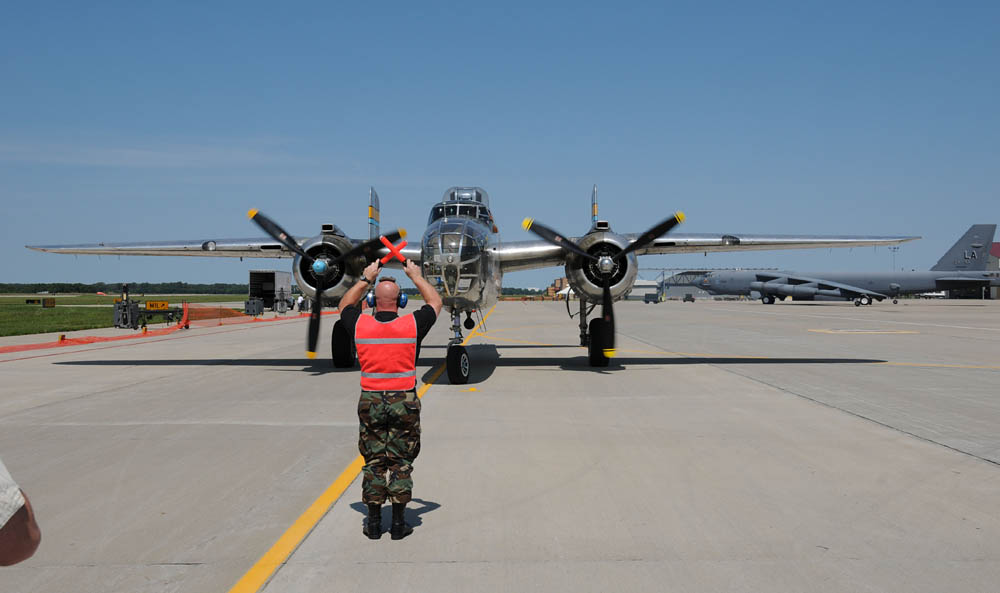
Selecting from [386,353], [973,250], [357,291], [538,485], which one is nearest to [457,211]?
[357,291]

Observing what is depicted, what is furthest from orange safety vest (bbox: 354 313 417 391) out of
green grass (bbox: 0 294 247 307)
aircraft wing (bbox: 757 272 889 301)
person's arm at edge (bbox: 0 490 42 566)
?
aircraft wing (bbox: 757 272 889 301)

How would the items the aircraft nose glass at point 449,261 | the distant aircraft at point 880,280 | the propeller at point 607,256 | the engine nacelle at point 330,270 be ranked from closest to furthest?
the aircraft nose glass at point 449,261 → the propeller at point 607,256 → the engine nacelle at point 330,270 → the distant aircraft at point 880,280

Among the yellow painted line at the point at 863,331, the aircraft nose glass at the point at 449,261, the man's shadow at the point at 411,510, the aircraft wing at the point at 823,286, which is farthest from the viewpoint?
the aircraft wing at the point at 823,286

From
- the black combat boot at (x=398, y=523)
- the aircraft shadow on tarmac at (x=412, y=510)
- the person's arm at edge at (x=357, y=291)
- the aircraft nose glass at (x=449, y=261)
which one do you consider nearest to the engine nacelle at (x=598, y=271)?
the aircraft nose glass at (x=449, y=261)

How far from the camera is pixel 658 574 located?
12.9 ft

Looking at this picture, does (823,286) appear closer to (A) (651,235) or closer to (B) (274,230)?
(A) (651,235)

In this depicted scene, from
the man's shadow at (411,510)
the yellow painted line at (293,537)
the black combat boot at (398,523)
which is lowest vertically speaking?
the man's shadow at (411,510)

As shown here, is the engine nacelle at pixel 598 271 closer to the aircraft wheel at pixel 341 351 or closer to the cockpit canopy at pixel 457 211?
the cockpit canopy at pixel 457 211

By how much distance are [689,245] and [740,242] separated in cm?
130

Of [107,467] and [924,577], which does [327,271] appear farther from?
[924,577]

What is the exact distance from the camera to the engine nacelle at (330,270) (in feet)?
50.3

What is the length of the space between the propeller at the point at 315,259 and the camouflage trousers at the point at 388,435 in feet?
31.8

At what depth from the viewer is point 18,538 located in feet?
5.31

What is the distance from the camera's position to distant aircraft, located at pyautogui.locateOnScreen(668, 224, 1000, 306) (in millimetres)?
71062
